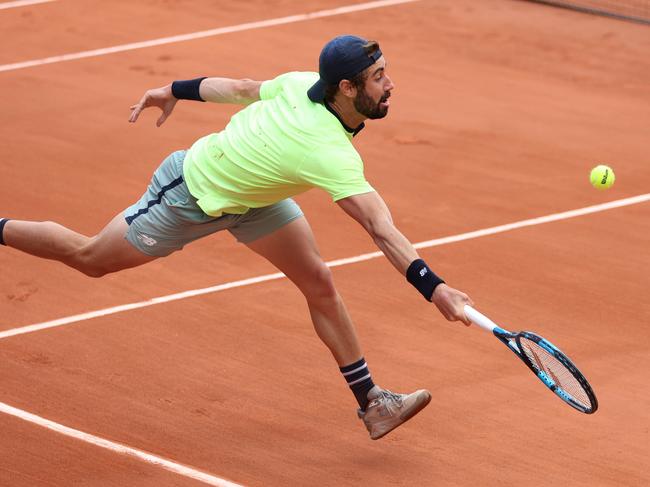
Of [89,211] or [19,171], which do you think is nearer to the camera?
[89,211]

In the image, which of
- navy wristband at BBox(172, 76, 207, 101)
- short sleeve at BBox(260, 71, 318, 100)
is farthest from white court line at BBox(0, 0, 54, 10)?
short sleeve at BBox(260, 71, 318, 100)

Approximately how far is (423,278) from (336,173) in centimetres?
69

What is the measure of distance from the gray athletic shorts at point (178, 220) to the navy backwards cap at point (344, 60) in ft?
3.13

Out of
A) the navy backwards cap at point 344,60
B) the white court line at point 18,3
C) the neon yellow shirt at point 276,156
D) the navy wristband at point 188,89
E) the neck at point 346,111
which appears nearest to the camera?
the neon yellow shirt at point 276,156

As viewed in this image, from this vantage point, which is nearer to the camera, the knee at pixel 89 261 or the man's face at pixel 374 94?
the man's face at pixel 374 94

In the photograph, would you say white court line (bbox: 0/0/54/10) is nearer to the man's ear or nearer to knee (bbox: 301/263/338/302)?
knee (bbox: 301/263/338/302)

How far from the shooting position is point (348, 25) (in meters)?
16.7

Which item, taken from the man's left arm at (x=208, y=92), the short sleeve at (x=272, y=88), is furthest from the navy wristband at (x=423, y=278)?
the man's left arm at (x=208, y=92)

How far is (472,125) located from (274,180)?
661 cm

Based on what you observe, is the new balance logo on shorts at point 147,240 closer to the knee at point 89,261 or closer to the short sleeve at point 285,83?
the knee at point 89,261

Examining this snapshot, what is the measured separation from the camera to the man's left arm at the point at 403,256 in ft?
20.9

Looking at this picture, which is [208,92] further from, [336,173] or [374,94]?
[336,173]

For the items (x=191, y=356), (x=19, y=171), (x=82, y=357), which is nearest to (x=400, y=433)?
(x=191, y=356)

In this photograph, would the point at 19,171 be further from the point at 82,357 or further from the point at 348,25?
the point at 348,25
